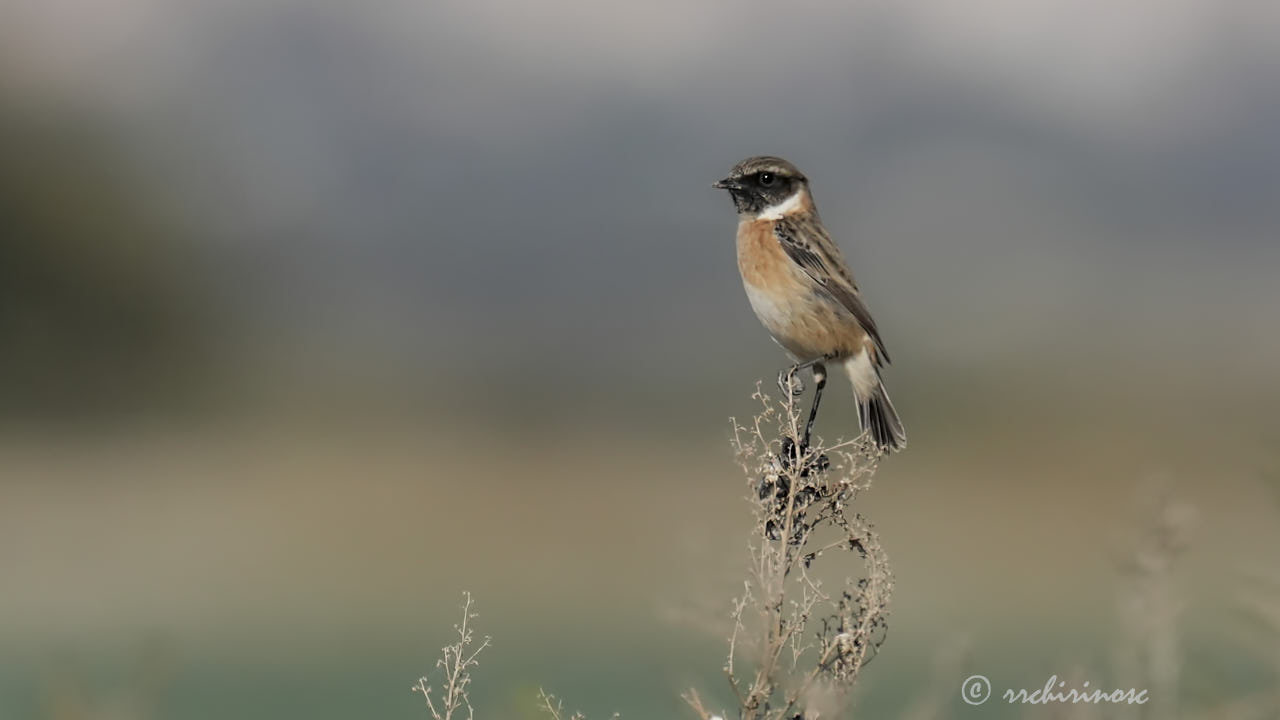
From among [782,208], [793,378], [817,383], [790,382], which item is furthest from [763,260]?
[790,382]

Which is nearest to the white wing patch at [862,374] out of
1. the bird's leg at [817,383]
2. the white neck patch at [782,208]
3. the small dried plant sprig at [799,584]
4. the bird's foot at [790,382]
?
the bird's leg at [817,383]

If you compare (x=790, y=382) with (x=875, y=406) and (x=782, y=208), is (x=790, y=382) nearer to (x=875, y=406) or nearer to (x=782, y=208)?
(x=875, y=406)

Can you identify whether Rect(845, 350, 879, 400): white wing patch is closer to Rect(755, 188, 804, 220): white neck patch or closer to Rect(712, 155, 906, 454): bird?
Rect(712, 155, 906, 454): bird

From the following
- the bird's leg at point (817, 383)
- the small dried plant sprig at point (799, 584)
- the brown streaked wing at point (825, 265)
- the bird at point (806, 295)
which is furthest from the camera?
the brown streaked wing at point (825, 265)

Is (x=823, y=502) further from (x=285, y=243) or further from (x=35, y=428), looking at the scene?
(x=285, y=243)

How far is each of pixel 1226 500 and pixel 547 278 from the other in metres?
114

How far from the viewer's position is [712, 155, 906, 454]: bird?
20.1ft

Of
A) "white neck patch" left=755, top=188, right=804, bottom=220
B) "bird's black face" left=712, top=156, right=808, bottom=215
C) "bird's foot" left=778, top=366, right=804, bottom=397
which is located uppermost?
"bird's black face" left=712, top=156, right=808, bottom=215

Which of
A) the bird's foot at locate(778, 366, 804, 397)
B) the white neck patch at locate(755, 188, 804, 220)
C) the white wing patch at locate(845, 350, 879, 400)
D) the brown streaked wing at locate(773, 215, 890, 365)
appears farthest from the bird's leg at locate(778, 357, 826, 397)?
the white neck patch at locate(755, 188, 804, 220)

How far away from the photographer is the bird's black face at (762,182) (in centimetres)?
657

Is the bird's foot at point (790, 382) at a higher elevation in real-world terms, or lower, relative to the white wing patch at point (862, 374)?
lower

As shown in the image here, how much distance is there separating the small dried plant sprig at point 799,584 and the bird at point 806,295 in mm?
1958

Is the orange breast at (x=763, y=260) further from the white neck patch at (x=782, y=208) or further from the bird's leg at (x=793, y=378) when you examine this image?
the bird's leg at (x=793, y=378)

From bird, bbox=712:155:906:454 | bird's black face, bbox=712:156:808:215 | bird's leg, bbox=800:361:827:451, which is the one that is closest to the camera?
bird's leg, bbox=800:361:827:451
